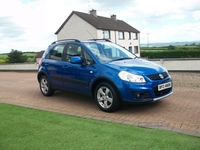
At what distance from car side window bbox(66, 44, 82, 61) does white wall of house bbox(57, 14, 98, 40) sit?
30.2 meters

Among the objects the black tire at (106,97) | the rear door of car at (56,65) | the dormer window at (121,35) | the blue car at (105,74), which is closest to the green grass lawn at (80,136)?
the black tire at (106,97)

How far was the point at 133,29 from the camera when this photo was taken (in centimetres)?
5069

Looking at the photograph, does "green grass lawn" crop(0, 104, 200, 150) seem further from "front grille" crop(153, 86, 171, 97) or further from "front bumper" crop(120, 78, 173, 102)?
"front grille" crop(153, 86, 171, 97)

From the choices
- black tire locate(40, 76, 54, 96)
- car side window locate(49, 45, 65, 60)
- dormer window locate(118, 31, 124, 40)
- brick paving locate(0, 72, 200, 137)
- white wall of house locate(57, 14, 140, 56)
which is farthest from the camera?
dormer window locate(118, 31, 124, 40)

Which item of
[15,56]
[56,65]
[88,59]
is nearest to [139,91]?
[88,59]

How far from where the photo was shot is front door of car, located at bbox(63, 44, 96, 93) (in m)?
5.97

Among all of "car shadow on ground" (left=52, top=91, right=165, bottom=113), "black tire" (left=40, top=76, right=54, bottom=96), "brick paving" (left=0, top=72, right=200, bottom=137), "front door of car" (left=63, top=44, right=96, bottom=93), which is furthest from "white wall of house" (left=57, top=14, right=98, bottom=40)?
"front door of car" (left=63, top=44, right=96, bottom=93)

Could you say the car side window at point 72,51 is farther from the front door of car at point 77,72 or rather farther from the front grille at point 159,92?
the front grille at point 159,92

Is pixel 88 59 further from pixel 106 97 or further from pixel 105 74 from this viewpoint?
pixel 106 97

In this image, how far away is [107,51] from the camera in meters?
6.36

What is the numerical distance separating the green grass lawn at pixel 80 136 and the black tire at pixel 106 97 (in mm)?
790

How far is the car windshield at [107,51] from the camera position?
20.0ft

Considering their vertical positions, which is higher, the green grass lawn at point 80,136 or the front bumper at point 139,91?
the front bumper at point 139,91

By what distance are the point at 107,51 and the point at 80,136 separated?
2.95 m
